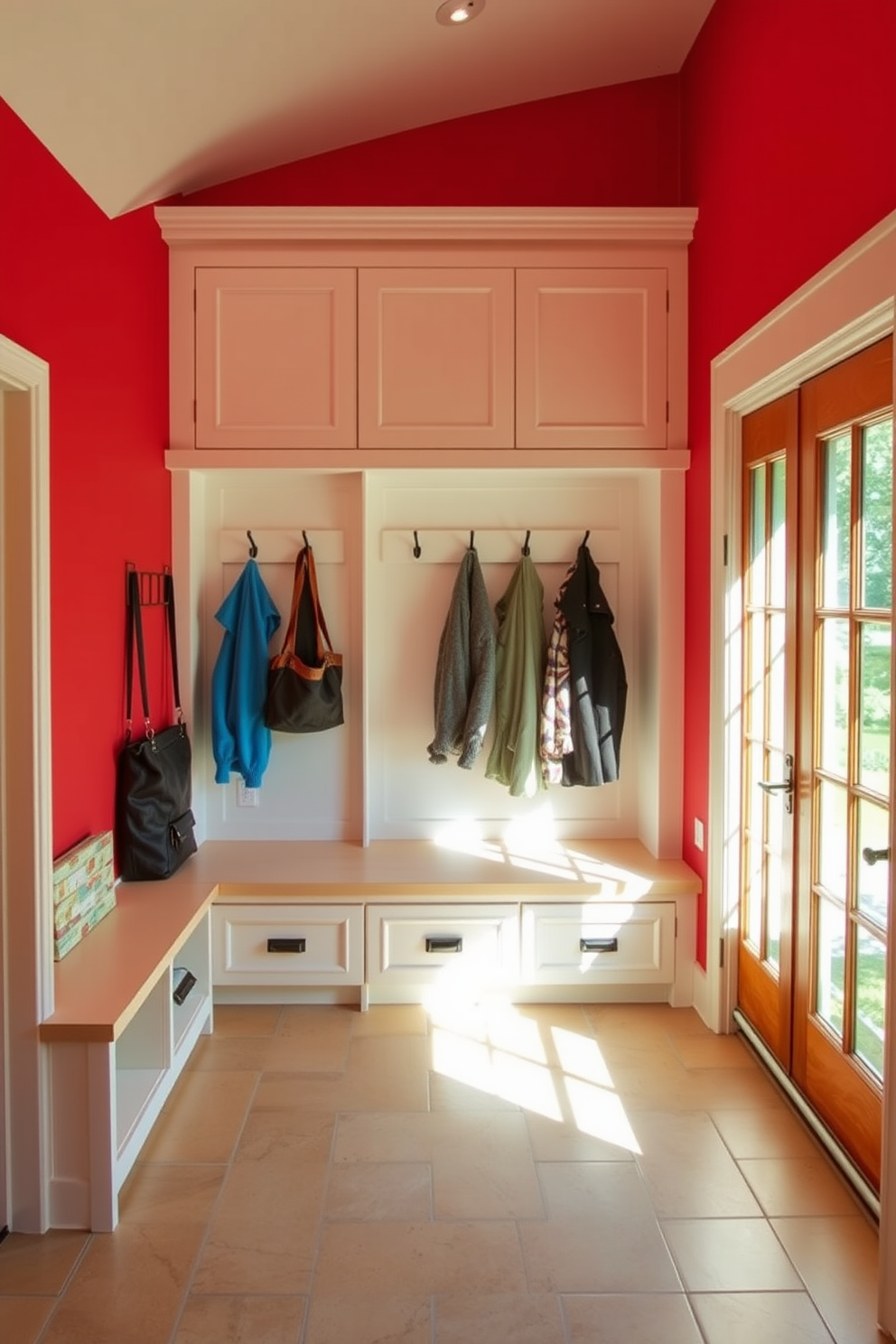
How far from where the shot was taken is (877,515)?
212cm

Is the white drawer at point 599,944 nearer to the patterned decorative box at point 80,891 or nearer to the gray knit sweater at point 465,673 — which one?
the gray knit sweater at point 465,673

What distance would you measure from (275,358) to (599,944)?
7.50ft

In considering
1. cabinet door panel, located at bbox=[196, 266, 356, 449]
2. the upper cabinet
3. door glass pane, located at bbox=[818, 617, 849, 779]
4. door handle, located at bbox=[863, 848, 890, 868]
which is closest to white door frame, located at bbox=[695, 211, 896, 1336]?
the upper cabinet

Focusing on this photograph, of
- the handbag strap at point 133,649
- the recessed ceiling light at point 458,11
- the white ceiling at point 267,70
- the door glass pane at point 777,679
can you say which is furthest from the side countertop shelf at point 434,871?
the recessed ceiling light at point 458,11

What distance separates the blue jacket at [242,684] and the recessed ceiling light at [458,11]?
5.93 feet

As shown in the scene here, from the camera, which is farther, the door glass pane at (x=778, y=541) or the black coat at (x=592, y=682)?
the black coat at (x=592, y=682)

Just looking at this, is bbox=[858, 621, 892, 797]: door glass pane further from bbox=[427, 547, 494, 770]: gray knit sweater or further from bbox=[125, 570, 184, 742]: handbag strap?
bbox=[125, 570, 184, 742]: handbag strap

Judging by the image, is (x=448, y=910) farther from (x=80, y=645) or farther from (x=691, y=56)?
(x=691, y=56)

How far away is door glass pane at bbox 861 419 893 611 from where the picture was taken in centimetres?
206

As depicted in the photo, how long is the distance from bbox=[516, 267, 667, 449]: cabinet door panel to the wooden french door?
Result: 517mm

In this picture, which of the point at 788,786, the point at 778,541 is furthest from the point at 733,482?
the point at 788,786

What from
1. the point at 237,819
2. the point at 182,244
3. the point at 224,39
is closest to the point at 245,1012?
the point at 237,819

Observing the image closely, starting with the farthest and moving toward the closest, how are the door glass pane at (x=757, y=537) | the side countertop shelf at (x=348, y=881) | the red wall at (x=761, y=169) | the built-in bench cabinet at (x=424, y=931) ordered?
the built-in bench cabinet at (x=424, y=931) → the door glass pane at (x=757, y=537) → the side countertop shelf at (x=348, y=881) → the red wall at (x=761, y=169)

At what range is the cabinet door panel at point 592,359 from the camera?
10.8ft
